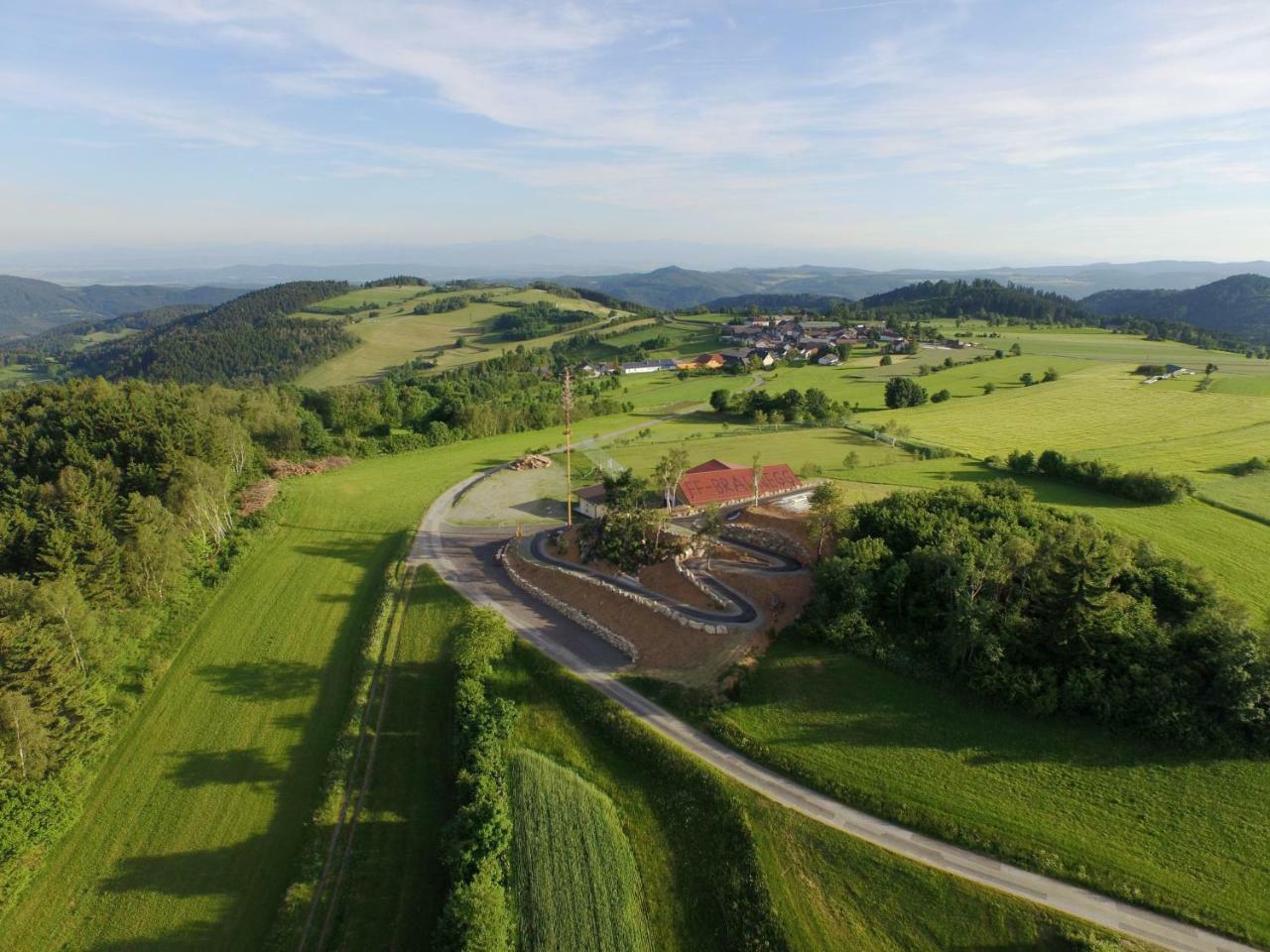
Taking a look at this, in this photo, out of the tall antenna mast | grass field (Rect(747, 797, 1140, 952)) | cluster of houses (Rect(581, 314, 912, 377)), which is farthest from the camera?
cluster of houses (Rect(581, 314, 912, 377))

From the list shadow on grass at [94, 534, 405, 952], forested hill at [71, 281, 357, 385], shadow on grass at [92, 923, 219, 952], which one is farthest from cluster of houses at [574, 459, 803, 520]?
forested hill at [71, 281, 357, 385]

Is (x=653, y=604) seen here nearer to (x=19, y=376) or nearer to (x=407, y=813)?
(x=407, y=813)

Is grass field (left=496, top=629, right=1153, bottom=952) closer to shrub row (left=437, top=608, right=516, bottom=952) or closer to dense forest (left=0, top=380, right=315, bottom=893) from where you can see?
shrub row (left=437, top=608, right=516, bottom=952)

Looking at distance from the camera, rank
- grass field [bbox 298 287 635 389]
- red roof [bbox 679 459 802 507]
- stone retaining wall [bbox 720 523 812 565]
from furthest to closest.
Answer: grass field [bbox 298 287 635 389]
red roof [bbox 679 459 802 507]
stone retaining wall [bbox 720 523 812 565]

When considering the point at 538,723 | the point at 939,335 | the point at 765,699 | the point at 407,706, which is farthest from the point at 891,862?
the point at 939,335


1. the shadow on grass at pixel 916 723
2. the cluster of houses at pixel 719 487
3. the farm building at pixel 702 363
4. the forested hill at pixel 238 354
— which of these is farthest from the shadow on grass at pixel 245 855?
the forested hill at pixel 238 354

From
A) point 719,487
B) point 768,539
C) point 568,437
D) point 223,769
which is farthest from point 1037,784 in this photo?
point 223,769
